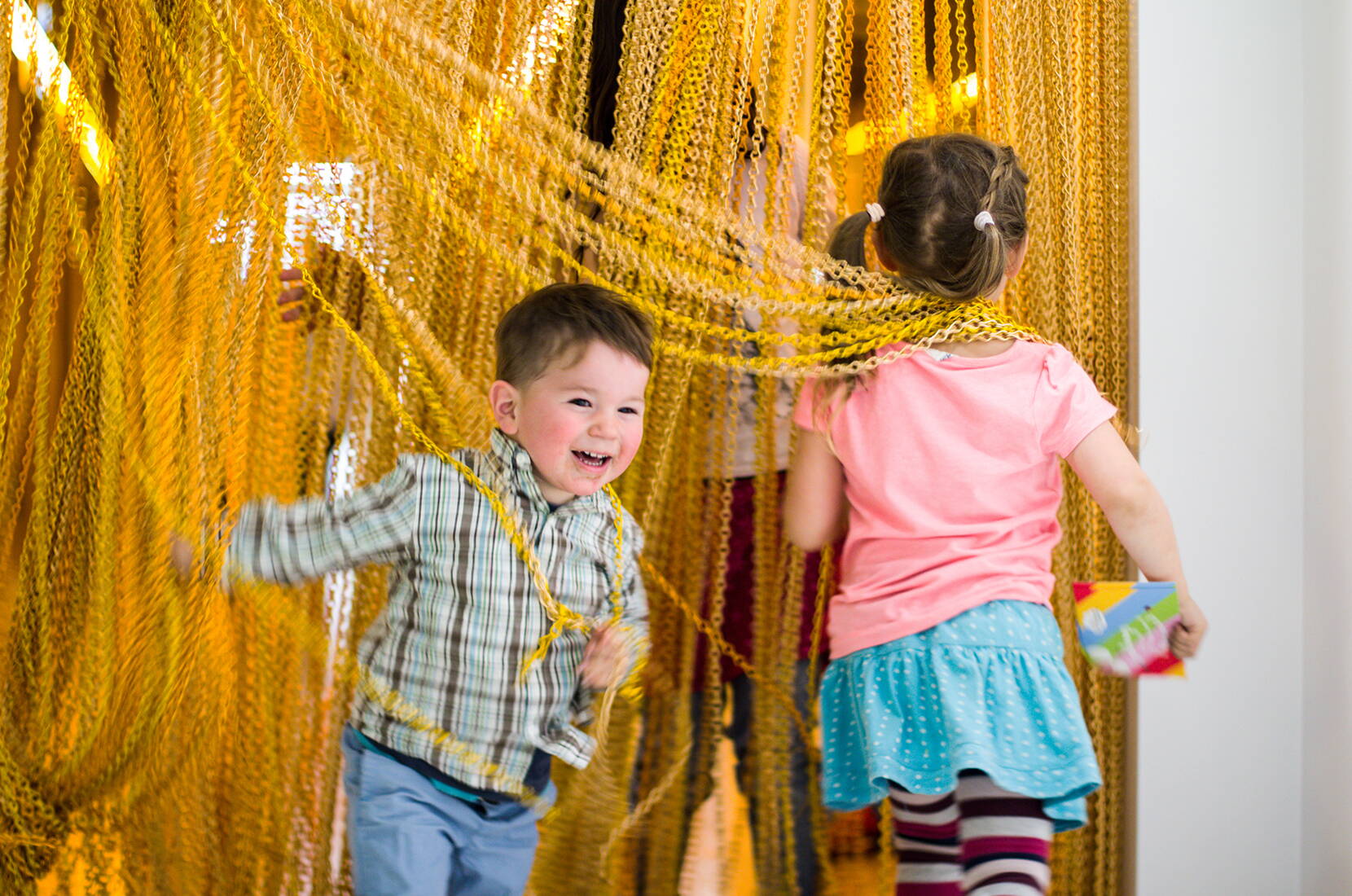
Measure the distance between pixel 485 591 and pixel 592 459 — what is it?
163 millimetres

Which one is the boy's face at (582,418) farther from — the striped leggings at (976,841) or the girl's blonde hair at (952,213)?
the striped leggings at (976,841)

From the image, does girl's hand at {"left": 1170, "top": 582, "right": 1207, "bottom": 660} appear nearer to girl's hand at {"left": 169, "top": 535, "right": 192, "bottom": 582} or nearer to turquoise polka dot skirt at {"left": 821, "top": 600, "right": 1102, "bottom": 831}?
turquoise polka dot skirt at {"left": 821, "top": 600, "right": 1102, "bottom": 831}

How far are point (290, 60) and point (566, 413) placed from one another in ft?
1.52

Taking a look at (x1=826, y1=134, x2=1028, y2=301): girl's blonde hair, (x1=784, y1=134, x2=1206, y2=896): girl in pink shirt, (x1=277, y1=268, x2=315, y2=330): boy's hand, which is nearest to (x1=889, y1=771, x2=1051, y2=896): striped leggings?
(x1=784, y1=134, x2=1206, y2=896): girl in pink shirt

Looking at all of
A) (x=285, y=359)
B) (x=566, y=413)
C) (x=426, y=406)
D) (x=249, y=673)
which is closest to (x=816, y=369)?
(x=566, y=413)

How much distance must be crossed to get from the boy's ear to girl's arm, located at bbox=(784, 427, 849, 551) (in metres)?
0.35

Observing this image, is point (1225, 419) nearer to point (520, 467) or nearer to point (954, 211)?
point (954, 211)

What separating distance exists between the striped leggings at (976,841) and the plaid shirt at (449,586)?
0.37 m

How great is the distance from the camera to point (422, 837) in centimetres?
106

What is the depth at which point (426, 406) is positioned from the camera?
1370mm

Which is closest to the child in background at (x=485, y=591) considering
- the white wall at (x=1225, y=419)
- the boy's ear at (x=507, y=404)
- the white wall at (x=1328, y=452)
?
the boy's ear at (x=507, y=404)

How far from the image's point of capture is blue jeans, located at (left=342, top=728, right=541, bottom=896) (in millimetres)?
1051

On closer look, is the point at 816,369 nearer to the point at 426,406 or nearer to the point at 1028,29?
the point at 426,406

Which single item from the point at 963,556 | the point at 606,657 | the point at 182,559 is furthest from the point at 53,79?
the point at 963,556
